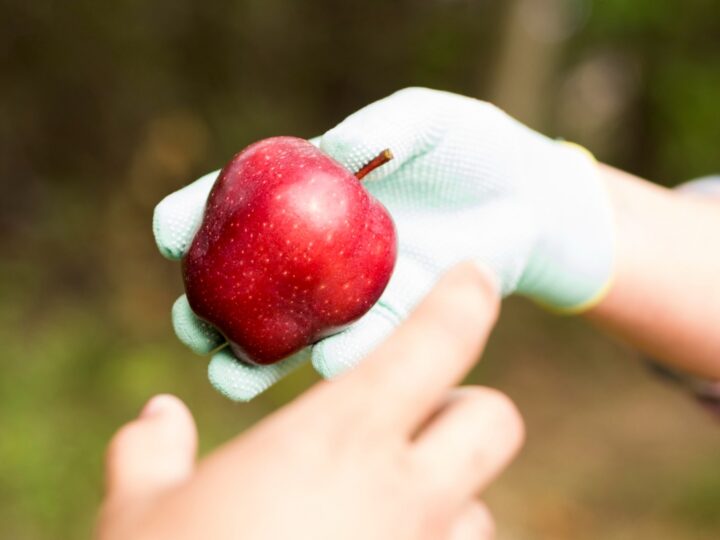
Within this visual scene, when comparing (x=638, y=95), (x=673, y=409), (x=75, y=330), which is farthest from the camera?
(x=638, y=95)

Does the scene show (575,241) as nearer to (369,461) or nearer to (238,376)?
(238,376)

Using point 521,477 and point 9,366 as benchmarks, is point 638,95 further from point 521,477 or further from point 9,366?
point 9,366

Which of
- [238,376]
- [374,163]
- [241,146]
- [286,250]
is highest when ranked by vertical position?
[374,163]

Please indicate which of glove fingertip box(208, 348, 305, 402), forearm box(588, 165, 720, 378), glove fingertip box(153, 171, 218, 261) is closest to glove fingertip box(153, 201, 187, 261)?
glove fingertip box(153, 171, 218, 261)

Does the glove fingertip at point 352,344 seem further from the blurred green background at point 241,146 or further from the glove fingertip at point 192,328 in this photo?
the blurred green background at point 241,146

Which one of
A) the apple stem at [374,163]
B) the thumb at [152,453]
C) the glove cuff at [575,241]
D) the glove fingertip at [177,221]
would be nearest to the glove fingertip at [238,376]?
the glove fingertip at [177,221]

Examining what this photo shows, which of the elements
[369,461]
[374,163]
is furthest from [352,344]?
[369,461]

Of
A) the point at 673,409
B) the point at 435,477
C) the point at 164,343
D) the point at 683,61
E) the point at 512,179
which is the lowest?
the point at 673,409

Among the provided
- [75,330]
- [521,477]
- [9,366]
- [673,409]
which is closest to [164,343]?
[75,330]
